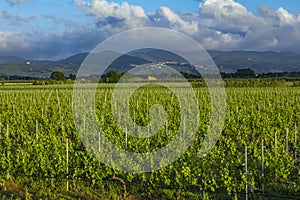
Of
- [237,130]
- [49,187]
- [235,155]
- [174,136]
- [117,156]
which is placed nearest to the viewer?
[49,187]

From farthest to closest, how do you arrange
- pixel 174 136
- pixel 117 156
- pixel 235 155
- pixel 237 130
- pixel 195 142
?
pixel 237 130, pixel 174 136, pixel 195 142, pixel 235 155, pixel 117 156

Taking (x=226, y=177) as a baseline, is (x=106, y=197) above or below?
below

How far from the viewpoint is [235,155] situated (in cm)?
987

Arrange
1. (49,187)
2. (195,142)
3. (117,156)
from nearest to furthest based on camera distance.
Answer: (49,187) → (117,156) → (195,142)

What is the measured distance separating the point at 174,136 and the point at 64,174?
425 centimetres

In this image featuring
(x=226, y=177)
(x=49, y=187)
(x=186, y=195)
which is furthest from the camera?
(x=49, y=187)

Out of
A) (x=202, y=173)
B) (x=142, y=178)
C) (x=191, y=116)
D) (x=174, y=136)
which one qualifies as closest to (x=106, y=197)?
(x=142, y=178)

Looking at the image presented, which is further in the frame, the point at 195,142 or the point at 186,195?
the point at 195,142

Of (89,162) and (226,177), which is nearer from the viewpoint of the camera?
(226,177)

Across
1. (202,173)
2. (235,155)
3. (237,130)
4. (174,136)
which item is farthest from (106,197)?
(237,130)

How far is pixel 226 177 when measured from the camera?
6.98 metres

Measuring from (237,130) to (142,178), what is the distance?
245 inches

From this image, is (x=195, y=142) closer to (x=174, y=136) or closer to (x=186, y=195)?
(x=174, y=136)

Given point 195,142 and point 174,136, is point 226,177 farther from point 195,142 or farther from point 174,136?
point 174,136
